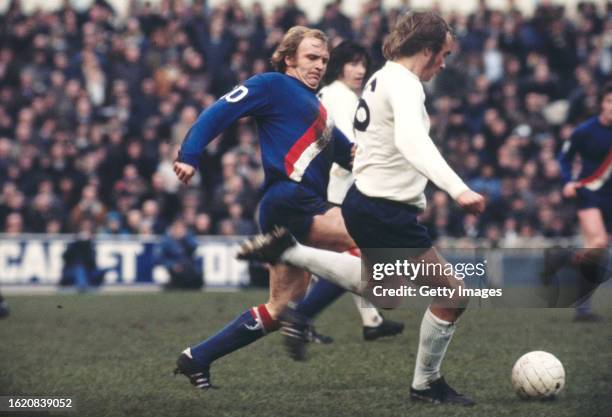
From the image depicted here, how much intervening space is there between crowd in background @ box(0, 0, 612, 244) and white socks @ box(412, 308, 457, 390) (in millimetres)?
9649

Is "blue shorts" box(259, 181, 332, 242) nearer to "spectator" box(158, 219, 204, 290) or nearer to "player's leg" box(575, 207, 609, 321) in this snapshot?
"player's leg" box(575, 207, 609, 321)

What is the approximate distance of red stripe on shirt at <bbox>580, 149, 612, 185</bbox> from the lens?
1020cm

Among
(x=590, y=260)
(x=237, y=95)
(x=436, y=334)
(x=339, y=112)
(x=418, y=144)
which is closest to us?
(x=418, y=144)

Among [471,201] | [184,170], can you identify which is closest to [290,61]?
[184,170]

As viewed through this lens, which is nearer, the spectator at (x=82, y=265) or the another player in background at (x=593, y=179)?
the another player in background at (x=593, y=179)

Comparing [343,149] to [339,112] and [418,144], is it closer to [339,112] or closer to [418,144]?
[418,144]

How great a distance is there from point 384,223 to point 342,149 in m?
1.14

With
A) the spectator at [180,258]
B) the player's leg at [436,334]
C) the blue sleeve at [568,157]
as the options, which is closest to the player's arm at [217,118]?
the player's leg at [436,334]

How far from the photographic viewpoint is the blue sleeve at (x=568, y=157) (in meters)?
10.3

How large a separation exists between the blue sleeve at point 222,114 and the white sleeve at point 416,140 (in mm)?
941

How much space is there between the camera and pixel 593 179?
33.8ft

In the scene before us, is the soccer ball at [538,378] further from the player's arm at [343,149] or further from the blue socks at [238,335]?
the player's arm at [343,149]

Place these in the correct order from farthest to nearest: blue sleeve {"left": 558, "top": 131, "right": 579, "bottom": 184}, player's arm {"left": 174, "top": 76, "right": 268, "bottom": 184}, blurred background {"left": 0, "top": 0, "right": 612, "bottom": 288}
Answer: blurred background {"left": 0, "top": 0, "right": 612, "bottom": 288}, blue sleeve {"left": 558, "top": 131, "right": 579, "bottom": 184}, player's arm {"left": 174, "top": 76, "right": 268, "bottom": 184}

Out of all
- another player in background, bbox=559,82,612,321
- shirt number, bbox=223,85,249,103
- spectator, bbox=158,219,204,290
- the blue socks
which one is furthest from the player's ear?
spectator, bbox=158,219,204,290
